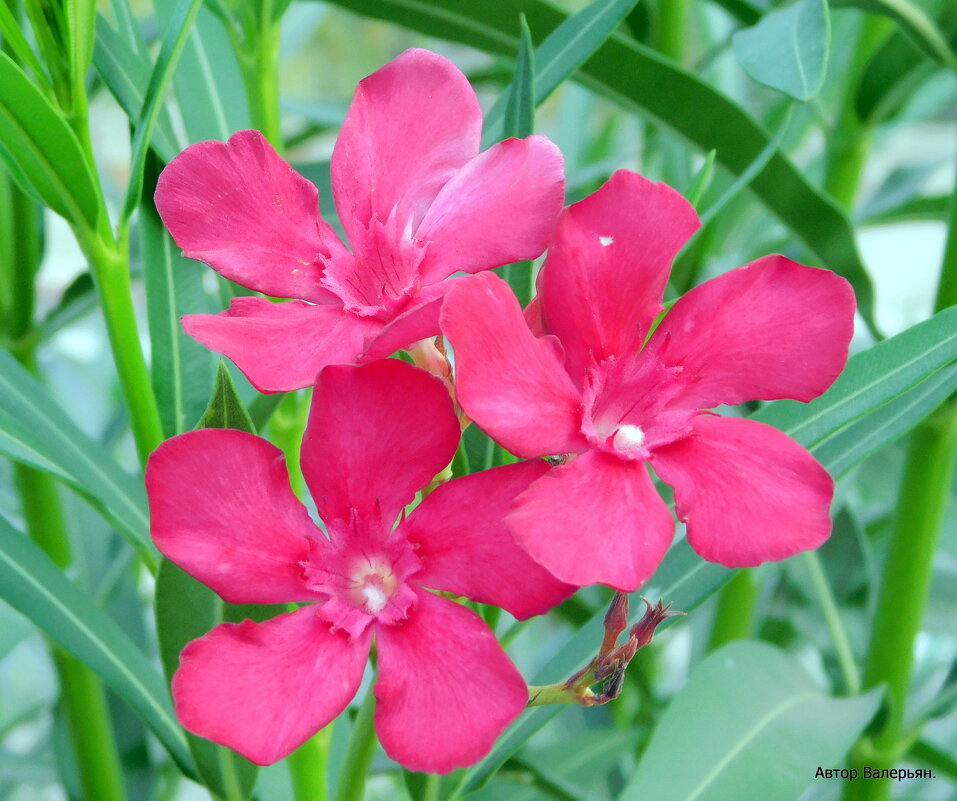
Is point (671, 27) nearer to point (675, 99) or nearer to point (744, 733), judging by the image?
point (675, 99)

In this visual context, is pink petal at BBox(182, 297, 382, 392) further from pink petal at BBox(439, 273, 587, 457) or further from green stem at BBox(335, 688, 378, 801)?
green stem at BBox(335, 688, 378, 801)

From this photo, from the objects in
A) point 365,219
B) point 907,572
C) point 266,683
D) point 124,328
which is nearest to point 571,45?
point 365,219

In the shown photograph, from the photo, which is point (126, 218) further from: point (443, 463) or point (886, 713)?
point (886, 713)

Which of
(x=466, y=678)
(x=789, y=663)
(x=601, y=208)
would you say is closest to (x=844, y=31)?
(x=789, y=663)

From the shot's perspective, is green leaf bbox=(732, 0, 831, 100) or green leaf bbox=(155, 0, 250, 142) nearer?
green leaf bbox=(732, 0, 831, 100)

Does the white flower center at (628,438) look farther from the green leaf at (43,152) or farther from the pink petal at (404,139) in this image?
the green leaf at (43,152)

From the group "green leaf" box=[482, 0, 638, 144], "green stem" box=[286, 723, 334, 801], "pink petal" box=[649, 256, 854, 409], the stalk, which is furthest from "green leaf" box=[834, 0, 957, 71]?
"green stem" box=[286, 723, 334, 801]

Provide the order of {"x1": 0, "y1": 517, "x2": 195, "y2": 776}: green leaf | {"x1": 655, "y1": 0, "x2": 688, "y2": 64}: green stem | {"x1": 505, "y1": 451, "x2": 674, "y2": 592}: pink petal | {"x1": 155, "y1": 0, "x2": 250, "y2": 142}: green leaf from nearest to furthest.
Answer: {"x1": 505, "y1": 451, "x2": 674, "y2": 592}: pink petal, {"x1": 0, "y1": 517, "x2": 195, "y2": 776}: green leaf, {"x1": 155, "y1": 0, "x2": 250, "y2": 142}: green leaf, {"x1": 655, "y1": 0, "x2": 688, "y2": 64}: green stem

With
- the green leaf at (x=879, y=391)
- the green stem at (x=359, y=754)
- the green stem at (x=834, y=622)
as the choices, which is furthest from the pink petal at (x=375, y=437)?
the green stem at (x=834, y=622)
